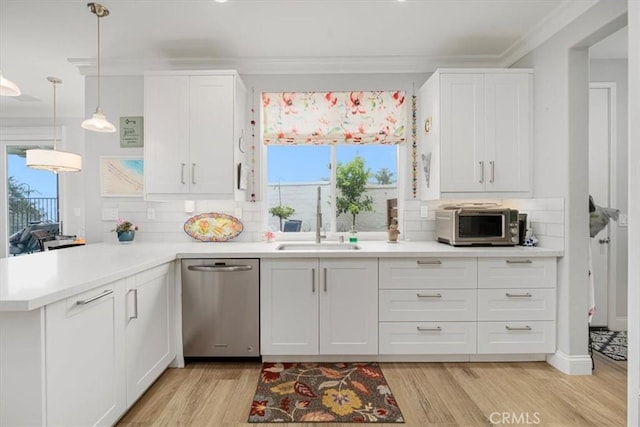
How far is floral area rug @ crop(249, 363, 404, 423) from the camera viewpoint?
204 centimetres

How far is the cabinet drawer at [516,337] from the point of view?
267 cm

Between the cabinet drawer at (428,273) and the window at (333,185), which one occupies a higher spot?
the window at (333,185)

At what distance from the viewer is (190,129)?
117 inches

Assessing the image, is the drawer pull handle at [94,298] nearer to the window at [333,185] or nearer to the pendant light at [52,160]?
the window at [333,185]

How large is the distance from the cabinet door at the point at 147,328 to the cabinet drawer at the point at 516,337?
229cm

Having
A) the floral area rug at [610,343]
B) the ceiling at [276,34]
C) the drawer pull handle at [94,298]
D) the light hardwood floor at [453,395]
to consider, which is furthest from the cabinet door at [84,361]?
the floral area rug at [610,343]

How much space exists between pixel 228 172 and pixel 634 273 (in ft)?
8.52

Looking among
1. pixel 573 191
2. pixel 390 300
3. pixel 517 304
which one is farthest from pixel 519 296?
pixel 390 300

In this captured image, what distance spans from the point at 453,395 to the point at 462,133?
1960mm

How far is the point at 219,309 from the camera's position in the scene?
2.66 meters

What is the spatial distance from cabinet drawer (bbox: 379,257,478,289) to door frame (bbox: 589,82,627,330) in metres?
1.83

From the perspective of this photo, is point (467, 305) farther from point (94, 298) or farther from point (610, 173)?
point (94, 298)

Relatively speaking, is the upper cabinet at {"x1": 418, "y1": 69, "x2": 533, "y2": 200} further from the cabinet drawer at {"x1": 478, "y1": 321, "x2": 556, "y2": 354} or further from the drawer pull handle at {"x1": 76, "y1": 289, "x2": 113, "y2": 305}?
the drawer pull handle at {"x1": 76, "y1": 289, "x2": 113, "y2": 305}

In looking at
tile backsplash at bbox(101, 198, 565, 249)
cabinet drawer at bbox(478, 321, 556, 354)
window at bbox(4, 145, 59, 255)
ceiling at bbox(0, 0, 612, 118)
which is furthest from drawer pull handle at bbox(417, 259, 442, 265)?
window at bbox(4, 145, 59, 255)
